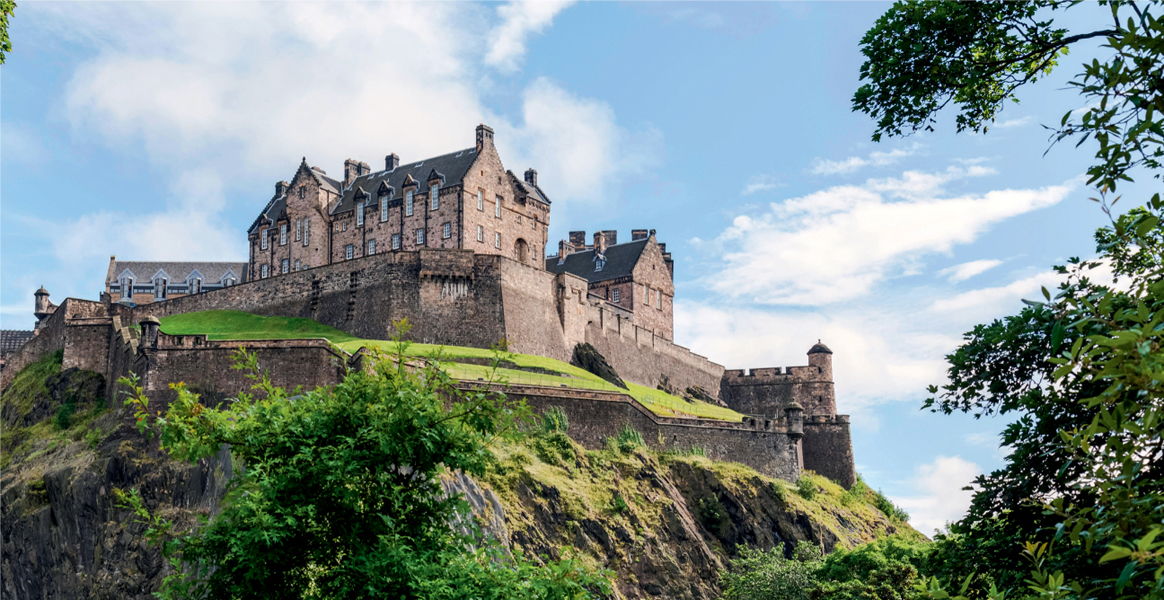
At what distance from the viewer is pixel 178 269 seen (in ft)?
288

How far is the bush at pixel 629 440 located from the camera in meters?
42.0

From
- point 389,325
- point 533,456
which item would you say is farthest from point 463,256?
point 533,456

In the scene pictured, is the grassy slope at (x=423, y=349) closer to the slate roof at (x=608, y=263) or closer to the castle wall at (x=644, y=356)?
the castle wall at (x=644, y=356)

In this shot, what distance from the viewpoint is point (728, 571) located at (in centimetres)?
3959

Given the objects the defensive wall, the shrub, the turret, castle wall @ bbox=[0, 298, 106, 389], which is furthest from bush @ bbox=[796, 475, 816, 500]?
castle wall @ bbox=[0, 298, 106, 389]

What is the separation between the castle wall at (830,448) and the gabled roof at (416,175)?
2515 cm

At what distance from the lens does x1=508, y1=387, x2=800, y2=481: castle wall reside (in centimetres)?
4119

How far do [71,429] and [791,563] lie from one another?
89.6ft

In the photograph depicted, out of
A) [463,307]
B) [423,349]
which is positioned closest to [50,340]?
[423,349]

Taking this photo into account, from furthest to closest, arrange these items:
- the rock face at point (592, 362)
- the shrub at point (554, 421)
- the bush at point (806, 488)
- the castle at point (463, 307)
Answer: the rock face at point (592, 362) → the bush at point (806, 488) → the castle at point (463, 307) → the shrub at point (554, 421)

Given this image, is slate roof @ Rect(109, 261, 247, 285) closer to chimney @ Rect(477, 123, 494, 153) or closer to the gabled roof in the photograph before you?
the gabled roof

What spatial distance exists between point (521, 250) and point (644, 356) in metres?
9.91

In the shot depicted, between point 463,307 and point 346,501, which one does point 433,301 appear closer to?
point 463,307

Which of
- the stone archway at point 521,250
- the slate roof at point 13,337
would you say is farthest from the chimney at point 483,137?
the slate roof at point 13,337
